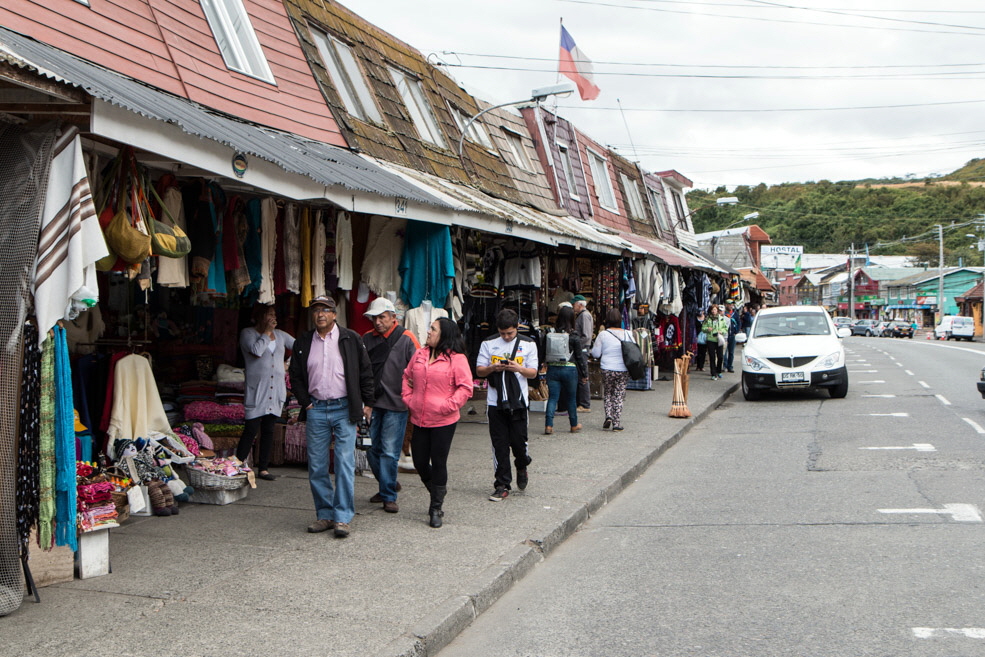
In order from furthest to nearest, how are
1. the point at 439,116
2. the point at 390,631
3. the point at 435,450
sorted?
the point at 439,116, the point at 435,450, the point at 390,631

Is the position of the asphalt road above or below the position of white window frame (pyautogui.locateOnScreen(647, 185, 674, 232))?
below

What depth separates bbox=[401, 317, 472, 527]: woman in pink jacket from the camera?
7242 mm

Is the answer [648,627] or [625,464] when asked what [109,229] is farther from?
[625,464]

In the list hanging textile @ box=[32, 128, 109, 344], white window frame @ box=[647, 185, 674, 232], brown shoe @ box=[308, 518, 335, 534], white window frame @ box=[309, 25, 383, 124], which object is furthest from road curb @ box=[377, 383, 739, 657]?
white window frame @ box=[647, 185, 674, 232]

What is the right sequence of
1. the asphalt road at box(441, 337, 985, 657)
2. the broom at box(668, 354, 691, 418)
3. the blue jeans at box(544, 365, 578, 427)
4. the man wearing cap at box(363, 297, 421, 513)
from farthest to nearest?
the broom at box(668, 354, 691, 418), the blue jeans at box(544, 365, 578, 427), the man wearing cap at box(363, 297, 421, 513), the asphalt road at box(441, 337, 985, 657)

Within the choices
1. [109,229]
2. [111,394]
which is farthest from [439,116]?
[109,229]

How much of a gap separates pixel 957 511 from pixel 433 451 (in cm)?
451

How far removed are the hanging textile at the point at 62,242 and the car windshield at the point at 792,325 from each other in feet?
50.1

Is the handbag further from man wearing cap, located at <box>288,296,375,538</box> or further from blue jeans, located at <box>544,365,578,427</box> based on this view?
man wearing cap, located at <box>288,296,375,538</box>

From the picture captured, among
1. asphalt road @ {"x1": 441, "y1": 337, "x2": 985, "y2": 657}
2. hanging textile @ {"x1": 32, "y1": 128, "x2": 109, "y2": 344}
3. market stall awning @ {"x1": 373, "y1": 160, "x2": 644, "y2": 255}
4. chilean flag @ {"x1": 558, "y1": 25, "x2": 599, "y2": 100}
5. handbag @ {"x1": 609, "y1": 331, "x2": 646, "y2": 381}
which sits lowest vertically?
asphalt road @ {"x1": 441, "y1": 337, "x2": 985, "y2": 657}

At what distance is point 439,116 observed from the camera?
15828 millimetres

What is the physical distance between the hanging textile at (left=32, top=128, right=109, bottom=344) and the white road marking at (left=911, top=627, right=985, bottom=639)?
15.8ft

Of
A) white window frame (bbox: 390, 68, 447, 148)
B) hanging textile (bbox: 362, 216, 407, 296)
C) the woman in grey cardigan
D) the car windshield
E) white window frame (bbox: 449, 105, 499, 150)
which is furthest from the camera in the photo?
the car windshield

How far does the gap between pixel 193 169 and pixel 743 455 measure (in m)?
7.63
